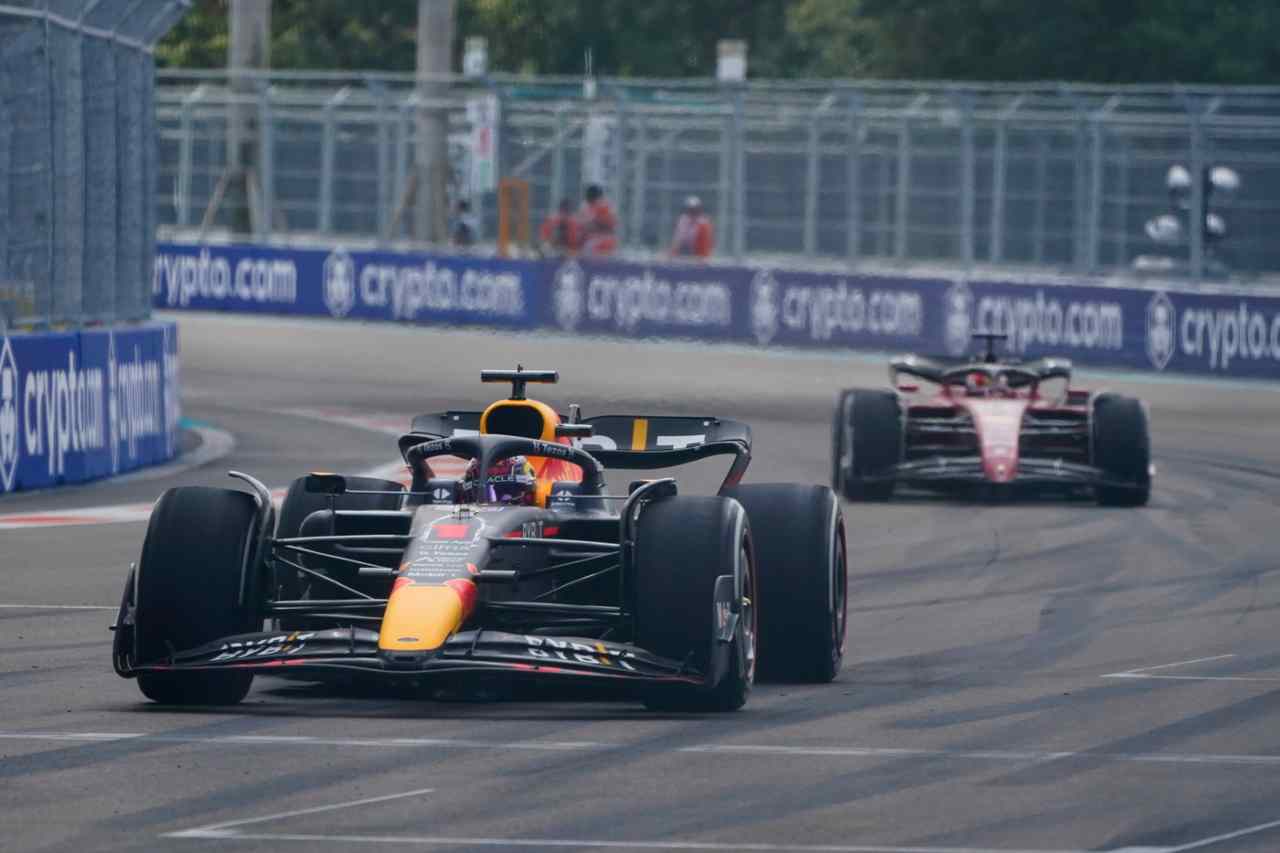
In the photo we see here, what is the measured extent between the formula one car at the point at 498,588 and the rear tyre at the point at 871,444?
24.1 ft

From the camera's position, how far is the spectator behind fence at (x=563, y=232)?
119 feet

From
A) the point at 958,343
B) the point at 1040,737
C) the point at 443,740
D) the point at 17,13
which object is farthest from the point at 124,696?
the point at 958,343

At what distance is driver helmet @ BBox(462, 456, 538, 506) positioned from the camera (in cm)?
991

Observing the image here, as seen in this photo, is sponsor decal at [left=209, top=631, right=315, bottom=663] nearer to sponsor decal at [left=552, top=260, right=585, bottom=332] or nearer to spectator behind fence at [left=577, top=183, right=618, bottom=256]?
sponsor decal at [left=552, top=260, right=585, bottom=332]

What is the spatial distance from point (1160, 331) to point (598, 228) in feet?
31.2

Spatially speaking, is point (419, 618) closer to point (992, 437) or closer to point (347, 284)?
point (992, 437)

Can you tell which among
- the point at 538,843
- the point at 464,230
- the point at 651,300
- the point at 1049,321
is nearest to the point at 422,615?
the point at 538,843

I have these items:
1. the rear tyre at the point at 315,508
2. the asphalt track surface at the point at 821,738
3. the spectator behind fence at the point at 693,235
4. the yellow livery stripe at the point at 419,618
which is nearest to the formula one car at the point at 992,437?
the asphalt track surface at the point at 821,738

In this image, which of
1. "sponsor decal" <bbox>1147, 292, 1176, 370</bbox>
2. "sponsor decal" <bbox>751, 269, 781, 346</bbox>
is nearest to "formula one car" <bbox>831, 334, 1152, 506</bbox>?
"sponsor decal" <bbox>1147, 292, 1176, 370</bbox>

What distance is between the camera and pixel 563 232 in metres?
36.7

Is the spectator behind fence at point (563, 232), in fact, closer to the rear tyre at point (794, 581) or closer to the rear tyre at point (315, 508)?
the rear tyre at point (315, 508)

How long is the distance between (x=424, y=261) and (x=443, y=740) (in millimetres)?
28817

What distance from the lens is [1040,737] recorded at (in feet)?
28.8

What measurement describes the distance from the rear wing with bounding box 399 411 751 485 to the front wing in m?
2.01
